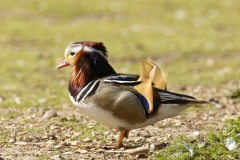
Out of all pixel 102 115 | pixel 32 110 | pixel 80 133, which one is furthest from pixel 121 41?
pixel 102 115

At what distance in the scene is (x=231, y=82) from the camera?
37.2 ft

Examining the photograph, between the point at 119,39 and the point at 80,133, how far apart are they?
9884mm

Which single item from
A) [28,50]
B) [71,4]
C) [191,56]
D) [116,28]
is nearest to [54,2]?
[71,4]

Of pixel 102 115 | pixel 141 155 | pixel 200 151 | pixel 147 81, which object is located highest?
pixel 147 81

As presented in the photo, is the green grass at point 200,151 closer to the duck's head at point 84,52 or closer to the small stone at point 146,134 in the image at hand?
the duck's head at point 84,52

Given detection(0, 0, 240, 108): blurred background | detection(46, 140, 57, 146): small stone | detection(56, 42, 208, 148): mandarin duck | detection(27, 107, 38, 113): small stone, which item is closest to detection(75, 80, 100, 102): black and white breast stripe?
detection(56, 42, 208, 148): mandarin duck

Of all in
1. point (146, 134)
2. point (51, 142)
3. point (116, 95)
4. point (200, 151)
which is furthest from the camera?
point (146, 134)

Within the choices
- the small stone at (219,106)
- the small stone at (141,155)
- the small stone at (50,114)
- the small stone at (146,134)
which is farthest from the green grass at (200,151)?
the small stone at (219,106)

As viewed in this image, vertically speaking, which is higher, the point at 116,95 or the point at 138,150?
the point at 116,95

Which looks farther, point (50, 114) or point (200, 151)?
point (50, 114)

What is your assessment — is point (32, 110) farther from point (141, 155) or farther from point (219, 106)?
point (141, 155)

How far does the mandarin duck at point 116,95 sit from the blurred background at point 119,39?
1.83 metres

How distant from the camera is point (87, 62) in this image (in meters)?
6.40

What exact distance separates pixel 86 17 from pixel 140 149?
602 inches
